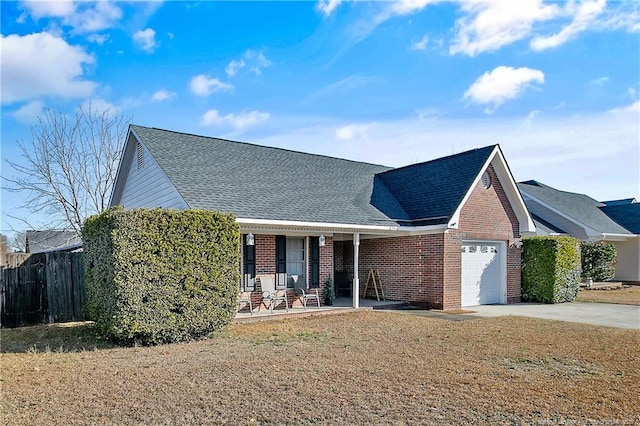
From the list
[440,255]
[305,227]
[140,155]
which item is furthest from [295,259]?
[140,155]

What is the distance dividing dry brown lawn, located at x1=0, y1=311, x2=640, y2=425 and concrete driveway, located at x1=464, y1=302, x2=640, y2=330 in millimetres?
2469

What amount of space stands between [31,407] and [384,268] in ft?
39.7

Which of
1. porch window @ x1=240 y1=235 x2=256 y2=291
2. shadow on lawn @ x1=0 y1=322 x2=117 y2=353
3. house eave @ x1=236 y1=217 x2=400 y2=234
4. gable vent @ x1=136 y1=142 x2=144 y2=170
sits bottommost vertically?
shadow on lawn @ x1=0 y1=322 x2=117 y2=353

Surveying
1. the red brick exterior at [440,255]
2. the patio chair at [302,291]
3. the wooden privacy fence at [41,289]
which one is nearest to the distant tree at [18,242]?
the wooden privacy fence at [41,289]

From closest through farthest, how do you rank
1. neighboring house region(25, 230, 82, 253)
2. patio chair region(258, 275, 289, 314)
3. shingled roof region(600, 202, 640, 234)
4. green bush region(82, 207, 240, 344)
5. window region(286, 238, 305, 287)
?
green bush region(82, 207, 240, 344), patio chair region(258, 275, 289, 314), window region(286, 238, 305, 287), neighboring house region(25, 230, 82, 253), shingled roof region(600, 202, 640, 234)

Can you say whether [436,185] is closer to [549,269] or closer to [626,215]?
[549,269]

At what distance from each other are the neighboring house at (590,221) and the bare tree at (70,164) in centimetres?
2371

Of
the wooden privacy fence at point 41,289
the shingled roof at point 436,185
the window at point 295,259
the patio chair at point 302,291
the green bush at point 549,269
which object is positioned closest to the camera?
the wooden privacy fence at point 41,289

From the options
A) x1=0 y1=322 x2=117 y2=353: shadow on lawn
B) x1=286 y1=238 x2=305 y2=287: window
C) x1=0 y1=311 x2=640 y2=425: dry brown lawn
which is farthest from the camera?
x1=286 y1=238 x2=305 y2=287: window

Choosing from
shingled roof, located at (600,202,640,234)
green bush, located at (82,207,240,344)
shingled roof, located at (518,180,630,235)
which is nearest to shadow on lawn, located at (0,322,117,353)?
green bush, located at (82,207,240,344)

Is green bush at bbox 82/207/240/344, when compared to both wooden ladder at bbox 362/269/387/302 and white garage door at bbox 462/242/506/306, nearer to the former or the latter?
wooden ladder at bbox 362/269/387/302

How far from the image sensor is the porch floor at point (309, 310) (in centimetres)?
1191

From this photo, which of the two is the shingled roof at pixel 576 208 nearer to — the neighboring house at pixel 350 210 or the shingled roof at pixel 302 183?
the neighboring house at pixel 350 210

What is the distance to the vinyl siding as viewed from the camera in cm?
1256
